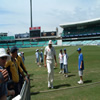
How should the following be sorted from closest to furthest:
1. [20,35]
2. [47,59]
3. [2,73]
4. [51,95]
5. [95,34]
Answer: [2,73] < [51,95] < [47,59] < [95,34] < [20,35]

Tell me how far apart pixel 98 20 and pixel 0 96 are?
2856 inches

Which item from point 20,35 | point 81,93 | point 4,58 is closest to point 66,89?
point 81,93

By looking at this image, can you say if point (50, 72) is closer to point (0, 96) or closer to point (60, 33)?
point (0, 96)

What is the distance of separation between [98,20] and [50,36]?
29.0m

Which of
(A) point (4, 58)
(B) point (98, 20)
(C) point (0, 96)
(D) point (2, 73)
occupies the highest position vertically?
(B) point (98, 20)

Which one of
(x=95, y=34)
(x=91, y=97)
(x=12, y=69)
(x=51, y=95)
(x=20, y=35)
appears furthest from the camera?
(x=20, y=35)

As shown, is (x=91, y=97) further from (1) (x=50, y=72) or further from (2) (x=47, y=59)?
(2) (x=47, y=59)

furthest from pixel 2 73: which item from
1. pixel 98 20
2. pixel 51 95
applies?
pixel 98 20

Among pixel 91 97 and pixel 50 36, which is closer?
pixel 91 97

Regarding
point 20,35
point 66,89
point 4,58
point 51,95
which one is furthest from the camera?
point 20,35

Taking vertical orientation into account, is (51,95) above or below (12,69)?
below

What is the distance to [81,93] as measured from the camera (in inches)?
225

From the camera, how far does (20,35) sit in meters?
89.9

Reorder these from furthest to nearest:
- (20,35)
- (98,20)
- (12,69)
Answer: (20,35)
(98,20)
(12,69)
